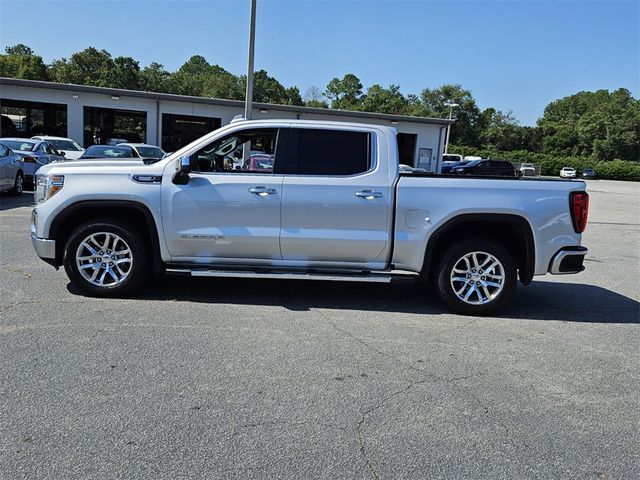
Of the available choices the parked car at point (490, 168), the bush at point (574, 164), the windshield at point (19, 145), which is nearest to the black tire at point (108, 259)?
the windshield at point (19, 145)

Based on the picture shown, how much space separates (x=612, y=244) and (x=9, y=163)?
597 inches

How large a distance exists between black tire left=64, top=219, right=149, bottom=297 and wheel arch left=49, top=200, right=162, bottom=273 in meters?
0.11

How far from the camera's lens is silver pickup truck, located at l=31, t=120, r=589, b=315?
573cm

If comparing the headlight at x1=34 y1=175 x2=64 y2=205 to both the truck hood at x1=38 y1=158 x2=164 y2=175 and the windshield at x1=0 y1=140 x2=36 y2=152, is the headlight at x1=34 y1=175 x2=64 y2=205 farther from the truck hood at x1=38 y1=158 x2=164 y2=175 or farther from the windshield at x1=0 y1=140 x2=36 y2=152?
the windshield at x1=0 y1=140 x2=36 y2=152

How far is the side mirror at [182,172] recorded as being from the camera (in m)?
5.67

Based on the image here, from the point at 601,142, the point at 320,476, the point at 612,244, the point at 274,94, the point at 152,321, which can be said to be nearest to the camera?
the point at 320,476

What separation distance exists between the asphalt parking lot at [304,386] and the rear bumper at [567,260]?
59 centimetres

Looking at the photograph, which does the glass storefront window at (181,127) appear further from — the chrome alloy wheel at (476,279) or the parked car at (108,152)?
the chrome alloy wheel at (476,279)

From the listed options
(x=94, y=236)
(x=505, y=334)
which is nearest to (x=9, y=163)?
(x=94, y=236)

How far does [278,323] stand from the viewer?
17.5ft

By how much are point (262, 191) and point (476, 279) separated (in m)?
2.49

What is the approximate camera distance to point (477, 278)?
5.89 meters

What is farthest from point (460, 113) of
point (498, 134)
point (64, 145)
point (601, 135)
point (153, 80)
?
point (64, 145)

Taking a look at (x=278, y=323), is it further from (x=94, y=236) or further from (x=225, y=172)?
(x=94, y=236)
